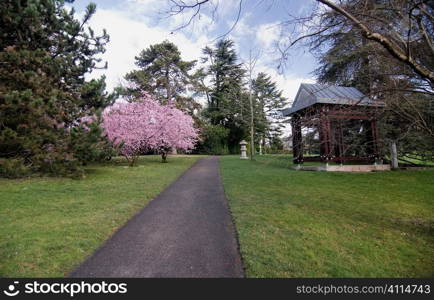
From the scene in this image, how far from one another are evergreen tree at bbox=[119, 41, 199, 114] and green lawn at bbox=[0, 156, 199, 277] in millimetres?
19145

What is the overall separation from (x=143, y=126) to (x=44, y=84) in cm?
633

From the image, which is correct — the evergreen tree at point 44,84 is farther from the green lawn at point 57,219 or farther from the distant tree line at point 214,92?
the distant tree line at point 214,92

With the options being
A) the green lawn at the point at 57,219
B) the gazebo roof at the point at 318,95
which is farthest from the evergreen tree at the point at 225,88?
the green lawn at the point at 57,219

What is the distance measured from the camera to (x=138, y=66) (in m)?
26.9

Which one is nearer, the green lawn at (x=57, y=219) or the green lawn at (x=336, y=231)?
the green lawn at (x=336, y=231)

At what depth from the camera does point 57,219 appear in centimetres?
390

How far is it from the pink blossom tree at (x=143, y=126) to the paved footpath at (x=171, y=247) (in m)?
9.86

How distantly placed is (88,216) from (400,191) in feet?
27.1

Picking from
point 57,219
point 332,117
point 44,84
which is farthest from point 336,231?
point 44,84

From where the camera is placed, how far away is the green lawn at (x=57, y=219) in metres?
2.47

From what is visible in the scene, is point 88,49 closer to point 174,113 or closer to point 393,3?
point 174,113

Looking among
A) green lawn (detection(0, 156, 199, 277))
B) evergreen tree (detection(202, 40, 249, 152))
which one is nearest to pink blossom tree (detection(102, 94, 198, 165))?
green lawn (detection(0, 156, 199, 277))

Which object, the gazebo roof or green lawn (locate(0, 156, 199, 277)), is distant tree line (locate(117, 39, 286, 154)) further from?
green lawn (locate(0, 156, 199, 277))

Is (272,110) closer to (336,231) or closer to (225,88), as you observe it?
(225,88)
